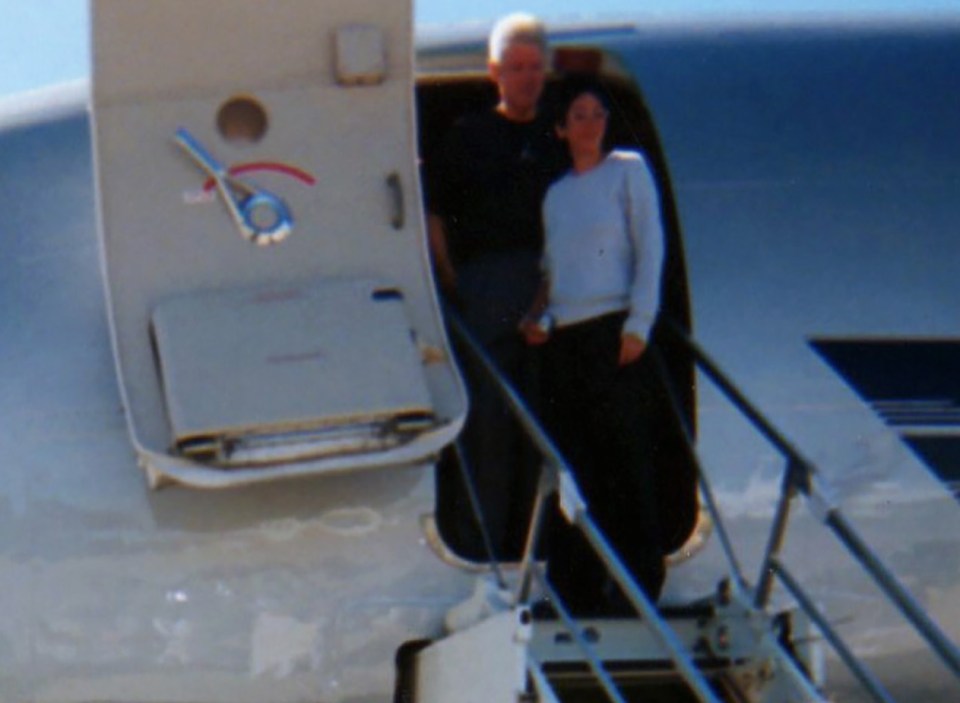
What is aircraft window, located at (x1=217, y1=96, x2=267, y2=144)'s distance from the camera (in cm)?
578

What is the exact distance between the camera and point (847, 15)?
25.0ft

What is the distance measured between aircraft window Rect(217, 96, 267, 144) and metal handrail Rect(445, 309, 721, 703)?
978 mm

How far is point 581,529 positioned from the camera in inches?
207

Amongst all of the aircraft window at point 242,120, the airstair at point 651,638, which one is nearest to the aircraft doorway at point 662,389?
the airstair at point 651,638

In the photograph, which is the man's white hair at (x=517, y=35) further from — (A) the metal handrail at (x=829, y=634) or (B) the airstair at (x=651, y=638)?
(A) the metal handrail at (x=829, y=634)

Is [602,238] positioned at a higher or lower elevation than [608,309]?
higher

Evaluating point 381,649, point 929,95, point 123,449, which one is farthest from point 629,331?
point 929,95

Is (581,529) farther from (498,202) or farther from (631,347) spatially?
(498,202)

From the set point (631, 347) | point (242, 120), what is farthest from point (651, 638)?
point (242, 120)

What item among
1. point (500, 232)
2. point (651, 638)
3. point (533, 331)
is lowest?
point (651, 638)

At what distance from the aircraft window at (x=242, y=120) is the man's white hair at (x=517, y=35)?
89 cm

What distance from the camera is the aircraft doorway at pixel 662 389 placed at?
6156 mm

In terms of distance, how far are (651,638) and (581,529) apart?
56 cm

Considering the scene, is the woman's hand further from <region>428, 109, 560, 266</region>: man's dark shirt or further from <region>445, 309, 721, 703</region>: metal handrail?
<region>428, 109, 560, 266</region>: man's dark shirt
